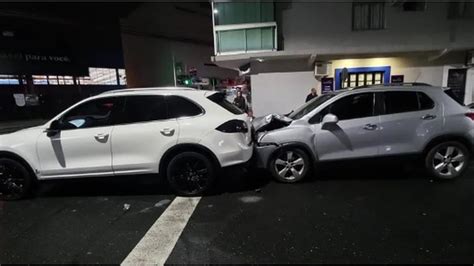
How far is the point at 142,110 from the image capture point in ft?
14.7

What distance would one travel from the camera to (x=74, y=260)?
9.48ft

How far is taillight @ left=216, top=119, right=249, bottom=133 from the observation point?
169 inches

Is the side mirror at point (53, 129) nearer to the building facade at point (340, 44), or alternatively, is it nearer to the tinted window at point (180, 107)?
the tinted window at point (180, 107)

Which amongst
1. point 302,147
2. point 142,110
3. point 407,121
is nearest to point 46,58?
point 142,110

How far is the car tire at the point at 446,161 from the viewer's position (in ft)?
15.7

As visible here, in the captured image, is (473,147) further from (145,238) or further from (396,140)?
(145,238)

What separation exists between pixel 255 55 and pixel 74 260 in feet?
33.8

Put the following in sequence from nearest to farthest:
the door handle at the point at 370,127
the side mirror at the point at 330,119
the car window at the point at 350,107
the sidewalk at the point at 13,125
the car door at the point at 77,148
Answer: the car door at the point at 77,148, the side mirror at the point at 330,119, the door handle at the point at 370,127, the car window at the point at 350,107, the sidewalk at the point at 13,125

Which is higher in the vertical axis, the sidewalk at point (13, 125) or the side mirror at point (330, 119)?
the side mirror at point (330, 119)

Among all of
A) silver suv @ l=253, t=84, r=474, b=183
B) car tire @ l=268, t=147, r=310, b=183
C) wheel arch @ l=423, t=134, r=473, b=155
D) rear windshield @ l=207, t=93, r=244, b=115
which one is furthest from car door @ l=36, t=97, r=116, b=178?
wheel arch @ l=423, t=134, r=473, b=155

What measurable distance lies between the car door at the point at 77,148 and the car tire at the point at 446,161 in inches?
212

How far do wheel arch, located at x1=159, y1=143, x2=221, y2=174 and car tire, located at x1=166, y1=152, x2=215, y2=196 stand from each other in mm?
56

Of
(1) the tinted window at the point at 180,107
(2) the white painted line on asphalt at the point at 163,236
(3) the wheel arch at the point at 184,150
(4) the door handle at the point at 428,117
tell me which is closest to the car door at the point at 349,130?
(4) the door handle at the point at 428,117

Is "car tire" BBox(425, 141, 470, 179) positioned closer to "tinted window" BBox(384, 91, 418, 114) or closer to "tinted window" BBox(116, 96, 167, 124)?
"tinted window" BBox(384, 91, 418, 114)
